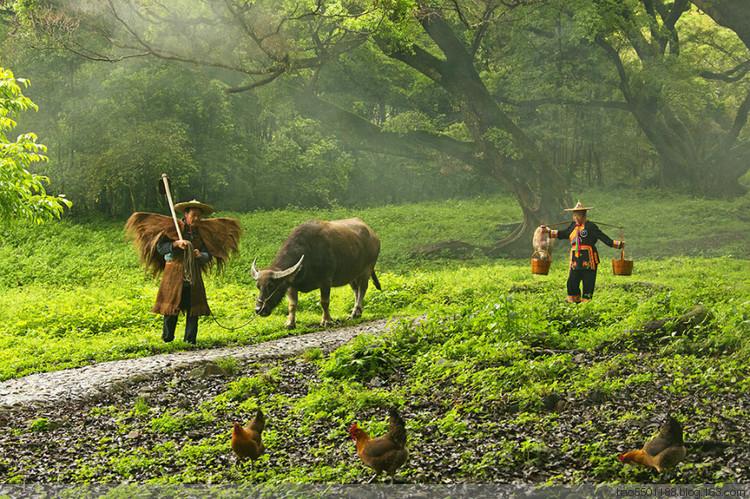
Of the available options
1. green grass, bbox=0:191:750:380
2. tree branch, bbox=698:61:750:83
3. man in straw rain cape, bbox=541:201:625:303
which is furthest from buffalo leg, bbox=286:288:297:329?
tree branch, bbox=698:61:750:83

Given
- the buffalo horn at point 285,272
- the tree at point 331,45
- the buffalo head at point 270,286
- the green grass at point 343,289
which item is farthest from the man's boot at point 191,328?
the tree at point 331,45

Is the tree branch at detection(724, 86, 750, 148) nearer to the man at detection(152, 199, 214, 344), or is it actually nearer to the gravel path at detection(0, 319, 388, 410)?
the gravel path at detection(0, 319, 388, 410)

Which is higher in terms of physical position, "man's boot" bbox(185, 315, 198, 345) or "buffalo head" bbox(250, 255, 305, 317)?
"buffalo head" bbox(250, 255, 305, 317)

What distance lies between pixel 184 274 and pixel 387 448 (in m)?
7.62

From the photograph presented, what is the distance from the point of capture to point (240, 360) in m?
12.3

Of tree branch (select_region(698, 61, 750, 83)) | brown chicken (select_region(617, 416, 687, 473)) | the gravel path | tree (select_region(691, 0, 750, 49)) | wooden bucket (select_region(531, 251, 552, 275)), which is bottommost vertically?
the gravel path

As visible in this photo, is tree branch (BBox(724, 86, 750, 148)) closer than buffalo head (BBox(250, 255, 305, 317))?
No

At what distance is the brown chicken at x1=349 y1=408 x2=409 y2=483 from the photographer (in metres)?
6.61

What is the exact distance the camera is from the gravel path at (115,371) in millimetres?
10523

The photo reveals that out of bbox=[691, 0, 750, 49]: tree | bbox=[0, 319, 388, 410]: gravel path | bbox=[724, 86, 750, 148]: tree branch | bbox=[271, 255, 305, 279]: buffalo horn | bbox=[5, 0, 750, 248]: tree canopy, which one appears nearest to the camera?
bbox=[0, 319, 388, 410]: gravel path

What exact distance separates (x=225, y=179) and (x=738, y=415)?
86.9 ft

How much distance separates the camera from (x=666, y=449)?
612 centimetres

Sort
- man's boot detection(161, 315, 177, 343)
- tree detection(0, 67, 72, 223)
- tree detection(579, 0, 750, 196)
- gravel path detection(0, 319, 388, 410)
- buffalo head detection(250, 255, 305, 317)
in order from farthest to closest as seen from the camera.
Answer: tree detection(579, 0, 750, 196)
buffalo head detection(250, 255, 305, 317)
man's boot detection(161, 315, 177, 343)
tree detection(0, 67, 72, 223)
gravel path detection(0, 319, 388, 410)

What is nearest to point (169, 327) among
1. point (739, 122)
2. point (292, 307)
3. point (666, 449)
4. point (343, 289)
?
point (292, 307)
